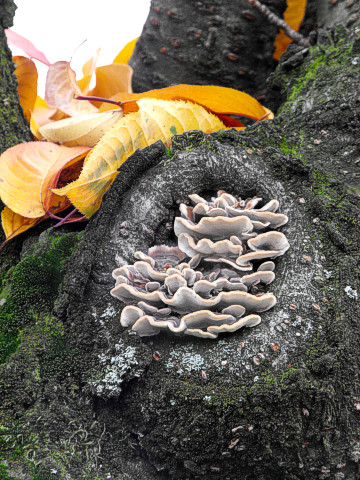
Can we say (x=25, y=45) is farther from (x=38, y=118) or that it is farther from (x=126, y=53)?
(x=126, y=53)

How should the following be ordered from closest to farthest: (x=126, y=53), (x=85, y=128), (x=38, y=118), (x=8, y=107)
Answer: (x=85, y=128)
(x=8, y=107)
(x=38, y=118)
(x=126, y=53)

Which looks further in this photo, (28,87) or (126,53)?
(126,53)

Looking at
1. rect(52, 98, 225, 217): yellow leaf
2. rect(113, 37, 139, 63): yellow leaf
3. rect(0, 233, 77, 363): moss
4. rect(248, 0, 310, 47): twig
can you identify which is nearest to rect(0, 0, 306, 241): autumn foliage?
rect(52, 98, 225, 217): yellow leaf

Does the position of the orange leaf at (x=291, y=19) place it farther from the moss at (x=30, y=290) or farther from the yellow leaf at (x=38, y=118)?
the moss at (x=30, y=290)

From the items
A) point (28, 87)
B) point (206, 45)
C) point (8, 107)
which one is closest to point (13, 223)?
point (8, 107)

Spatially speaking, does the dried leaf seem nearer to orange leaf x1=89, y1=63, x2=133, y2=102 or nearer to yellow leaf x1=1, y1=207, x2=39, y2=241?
orange leaf x1=89, y1=63, x2=133, y2=102

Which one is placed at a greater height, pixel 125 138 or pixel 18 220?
pixel 125 138
